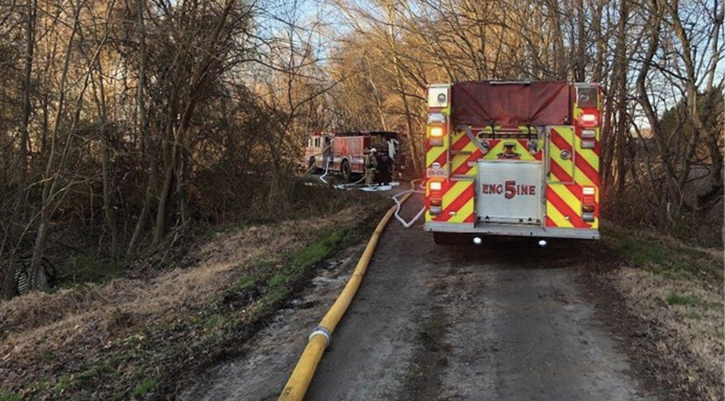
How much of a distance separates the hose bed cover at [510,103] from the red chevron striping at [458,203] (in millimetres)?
917

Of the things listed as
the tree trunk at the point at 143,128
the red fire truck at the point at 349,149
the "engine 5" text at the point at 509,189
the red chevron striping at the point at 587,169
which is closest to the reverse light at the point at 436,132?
the "engine 5" text at the point at 509,189

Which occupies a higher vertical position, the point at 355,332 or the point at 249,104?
the point at 249,104

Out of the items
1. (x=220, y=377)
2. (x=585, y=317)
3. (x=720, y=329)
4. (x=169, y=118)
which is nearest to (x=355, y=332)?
(x=220, y=377)

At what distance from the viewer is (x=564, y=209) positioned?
7.32 m

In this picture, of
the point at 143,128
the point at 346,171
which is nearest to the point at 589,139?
the point at 143,128

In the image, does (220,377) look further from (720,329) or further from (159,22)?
(159,22)

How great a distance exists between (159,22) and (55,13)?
2.15 metres

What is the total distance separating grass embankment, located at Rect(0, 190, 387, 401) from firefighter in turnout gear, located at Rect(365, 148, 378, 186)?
1119cm

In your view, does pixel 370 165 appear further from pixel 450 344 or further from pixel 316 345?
pixel 316 345

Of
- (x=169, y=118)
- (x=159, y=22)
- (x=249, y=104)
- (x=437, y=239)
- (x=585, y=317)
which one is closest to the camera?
(x=585, y=317)

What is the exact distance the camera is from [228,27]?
12211mm

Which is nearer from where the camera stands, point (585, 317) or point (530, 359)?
point (530, 359)

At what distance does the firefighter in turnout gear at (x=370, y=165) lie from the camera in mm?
22125

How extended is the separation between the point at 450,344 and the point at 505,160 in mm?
3419
